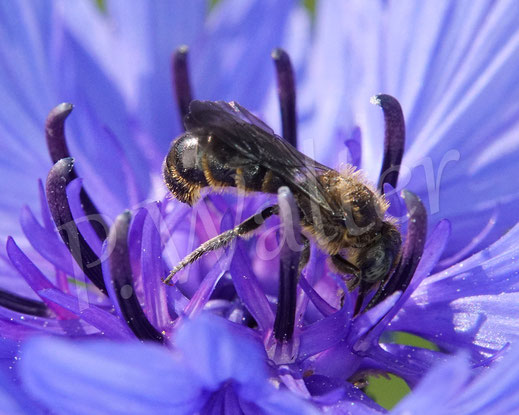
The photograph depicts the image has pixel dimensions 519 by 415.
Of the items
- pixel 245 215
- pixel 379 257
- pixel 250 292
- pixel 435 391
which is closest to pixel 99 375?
pixel 435 391

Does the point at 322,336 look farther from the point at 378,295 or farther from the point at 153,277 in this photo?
the point at 153,277

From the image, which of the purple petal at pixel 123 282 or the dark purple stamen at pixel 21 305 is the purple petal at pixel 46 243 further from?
the purple petal at pixel 123 282

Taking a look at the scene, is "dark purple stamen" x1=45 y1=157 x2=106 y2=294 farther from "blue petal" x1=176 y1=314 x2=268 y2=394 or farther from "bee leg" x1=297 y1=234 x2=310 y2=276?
"blue petal" x1=176 y1=314 x2=268 y2=394

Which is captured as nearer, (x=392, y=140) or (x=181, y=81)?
(x=392, y=140)

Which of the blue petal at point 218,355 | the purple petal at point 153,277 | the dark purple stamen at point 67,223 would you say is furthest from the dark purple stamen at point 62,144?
the blue petal at point 218,355

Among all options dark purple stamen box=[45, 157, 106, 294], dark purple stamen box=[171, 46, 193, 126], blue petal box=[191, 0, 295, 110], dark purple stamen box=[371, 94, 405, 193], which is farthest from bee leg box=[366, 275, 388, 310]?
blue petal box=[191, 0, 295, 110]

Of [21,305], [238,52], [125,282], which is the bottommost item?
[21,305]

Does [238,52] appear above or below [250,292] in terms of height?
above
